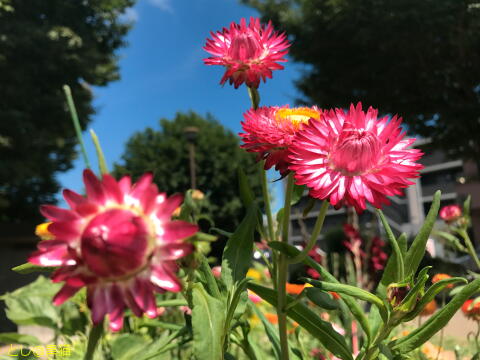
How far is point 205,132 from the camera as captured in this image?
20.6 m

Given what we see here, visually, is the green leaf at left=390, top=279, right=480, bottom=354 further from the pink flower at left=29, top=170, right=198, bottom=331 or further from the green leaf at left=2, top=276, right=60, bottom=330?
the green leaf at left=2, top=276, right=60, bottom=330

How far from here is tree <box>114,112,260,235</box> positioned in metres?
19.1

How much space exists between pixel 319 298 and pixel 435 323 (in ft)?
0.66

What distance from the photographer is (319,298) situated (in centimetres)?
70

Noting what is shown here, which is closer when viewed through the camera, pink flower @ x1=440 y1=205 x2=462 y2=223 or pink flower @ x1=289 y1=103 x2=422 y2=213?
pink flower @ x1=289 y1=103 x2=422 y2=213

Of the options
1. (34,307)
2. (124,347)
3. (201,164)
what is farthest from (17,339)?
(201,164)

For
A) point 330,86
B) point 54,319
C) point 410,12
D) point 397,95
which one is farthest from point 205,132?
point 54,319

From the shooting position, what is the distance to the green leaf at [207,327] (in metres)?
0.55

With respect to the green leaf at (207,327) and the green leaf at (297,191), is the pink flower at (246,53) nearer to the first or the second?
the green leaf at (297,191)

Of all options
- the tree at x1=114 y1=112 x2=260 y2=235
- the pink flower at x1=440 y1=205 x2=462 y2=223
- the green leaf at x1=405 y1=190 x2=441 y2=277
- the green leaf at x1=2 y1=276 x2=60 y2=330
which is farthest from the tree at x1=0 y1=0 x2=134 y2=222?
the green leaf at x1=405 y1=190 x2=441 y2=277

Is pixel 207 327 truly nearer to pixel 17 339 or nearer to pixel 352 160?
pixel 352 160

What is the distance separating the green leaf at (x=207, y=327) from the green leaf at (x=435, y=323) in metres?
0.36

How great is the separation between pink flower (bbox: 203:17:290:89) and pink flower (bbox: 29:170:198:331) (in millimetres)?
594

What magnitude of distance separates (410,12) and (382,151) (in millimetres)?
11147
